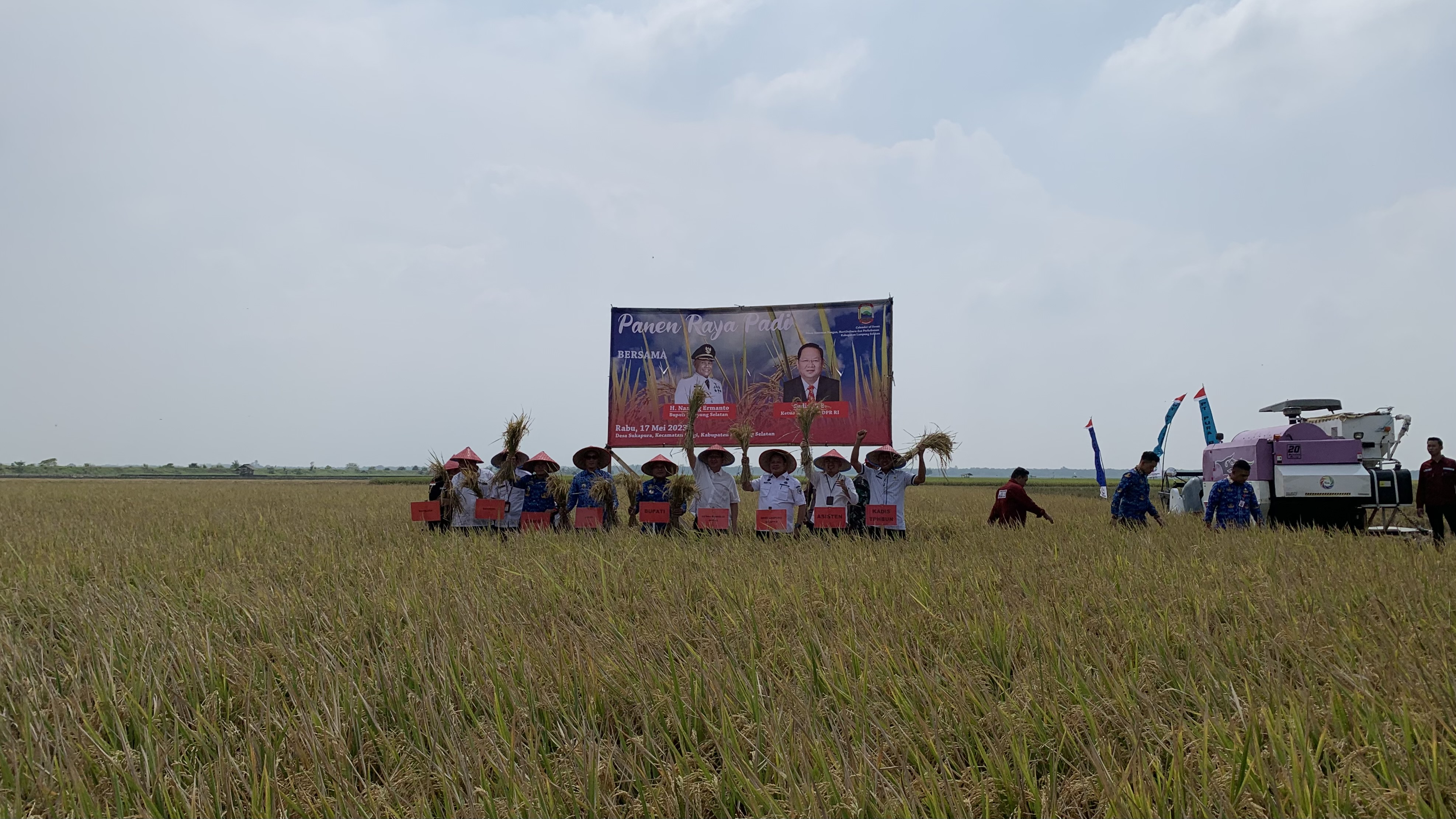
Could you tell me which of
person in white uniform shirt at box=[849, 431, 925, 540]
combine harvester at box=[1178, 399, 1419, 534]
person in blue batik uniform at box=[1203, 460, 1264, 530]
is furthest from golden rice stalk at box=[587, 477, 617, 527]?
combine harvester at box=[1178, 399, 1419, 534]

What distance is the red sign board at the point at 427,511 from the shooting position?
8.73m

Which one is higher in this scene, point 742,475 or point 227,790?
point 742,475

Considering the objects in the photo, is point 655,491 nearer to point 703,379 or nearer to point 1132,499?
point 703,379

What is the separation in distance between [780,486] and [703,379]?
11.1 ft

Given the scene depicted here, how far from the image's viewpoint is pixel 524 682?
306 cm

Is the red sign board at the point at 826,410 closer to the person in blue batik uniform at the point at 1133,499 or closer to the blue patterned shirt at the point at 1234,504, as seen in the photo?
the person in blue batik uniform at the point at 1133,499

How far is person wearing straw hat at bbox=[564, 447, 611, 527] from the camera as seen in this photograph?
878 centimetres

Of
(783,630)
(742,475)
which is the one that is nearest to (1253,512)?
(742,475)

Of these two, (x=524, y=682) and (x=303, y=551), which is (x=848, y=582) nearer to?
(x=524, y=682)

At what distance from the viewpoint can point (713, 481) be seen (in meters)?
8.95

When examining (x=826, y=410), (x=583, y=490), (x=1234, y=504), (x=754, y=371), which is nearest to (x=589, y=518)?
(x=583, y=490)

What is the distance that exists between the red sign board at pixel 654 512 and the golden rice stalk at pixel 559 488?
1151 mm

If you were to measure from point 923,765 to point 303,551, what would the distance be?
6726mm

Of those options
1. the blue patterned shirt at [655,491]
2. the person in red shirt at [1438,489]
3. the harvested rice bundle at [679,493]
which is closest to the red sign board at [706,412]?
the blue patterned shirt at [655,491]
